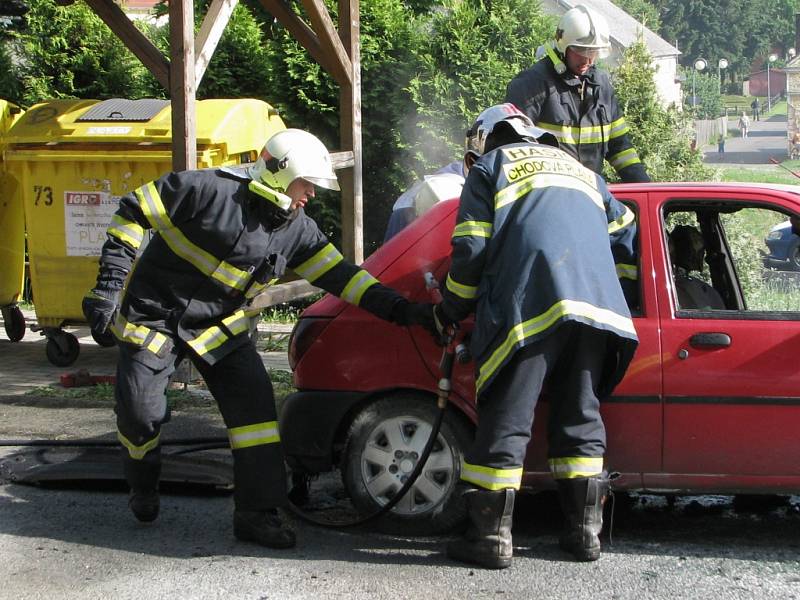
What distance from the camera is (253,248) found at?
15.4 feet

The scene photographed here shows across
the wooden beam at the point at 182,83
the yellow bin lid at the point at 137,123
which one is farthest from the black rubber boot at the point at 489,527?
the yellow bin lid at the point at 137,123

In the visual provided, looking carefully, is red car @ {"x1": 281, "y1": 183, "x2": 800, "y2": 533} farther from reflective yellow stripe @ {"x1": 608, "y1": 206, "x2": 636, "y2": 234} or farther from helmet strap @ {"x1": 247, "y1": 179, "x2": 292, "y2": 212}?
helmet strap @ {"x1": 247, "y1": 179, "x2": 292, "y2": 212}

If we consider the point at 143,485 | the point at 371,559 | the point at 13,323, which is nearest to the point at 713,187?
the point at 371,559

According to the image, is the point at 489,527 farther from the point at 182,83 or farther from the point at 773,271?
the point at 182,83

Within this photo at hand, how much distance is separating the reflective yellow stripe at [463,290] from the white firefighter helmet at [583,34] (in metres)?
2.10

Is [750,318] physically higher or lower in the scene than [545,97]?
lower

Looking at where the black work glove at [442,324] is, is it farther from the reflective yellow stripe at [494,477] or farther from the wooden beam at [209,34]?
the wooden beam at [209,34]

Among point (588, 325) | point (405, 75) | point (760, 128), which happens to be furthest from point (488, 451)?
point (760, 128)

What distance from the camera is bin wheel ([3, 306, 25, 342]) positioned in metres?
9.38

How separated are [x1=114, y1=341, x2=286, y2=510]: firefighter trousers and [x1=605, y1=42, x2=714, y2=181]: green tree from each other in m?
7.81

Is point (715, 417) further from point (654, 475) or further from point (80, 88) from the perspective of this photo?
point (80, 88)

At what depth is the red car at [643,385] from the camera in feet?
14.5

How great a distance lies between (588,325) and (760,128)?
79.0 meters

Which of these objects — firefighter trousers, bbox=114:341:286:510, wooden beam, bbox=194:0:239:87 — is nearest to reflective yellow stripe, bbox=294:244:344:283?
firefighter trousers, bbox=114:341:286:510
